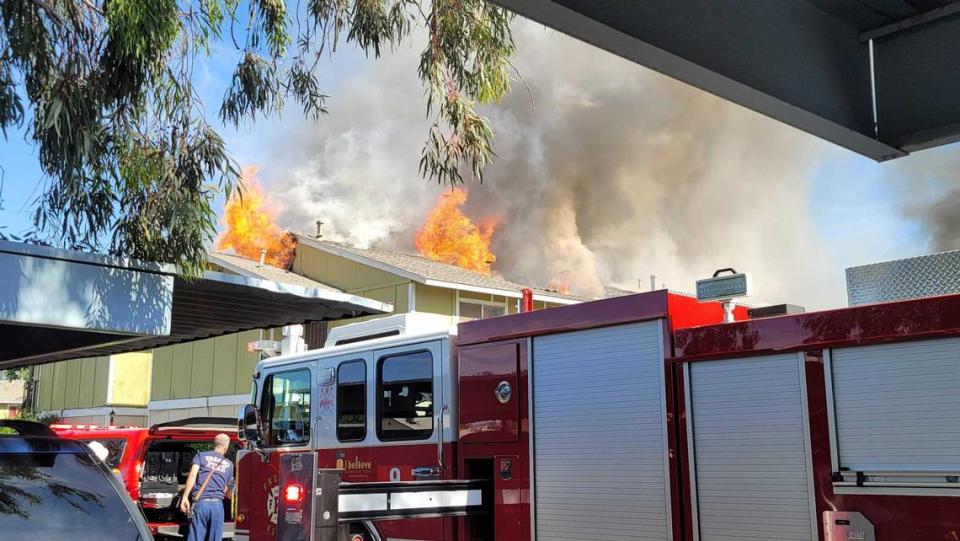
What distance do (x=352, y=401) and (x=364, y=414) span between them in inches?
9.4

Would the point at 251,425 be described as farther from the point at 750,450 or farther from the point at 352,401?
the point at 750,450

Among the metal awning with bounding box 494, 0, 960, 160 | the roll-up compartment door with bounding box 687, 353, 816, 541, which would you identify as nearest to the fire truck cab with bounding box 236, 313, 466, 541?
the roll-up compartment door with bounding box 687, 353, 816, 541

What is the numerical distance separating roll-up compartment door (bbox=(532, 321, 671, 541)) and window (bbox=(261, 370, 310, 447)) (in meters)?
3.01

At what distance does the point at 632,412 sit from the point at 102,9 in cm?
566

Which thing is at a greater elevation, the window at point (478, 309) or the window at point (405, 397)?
the window at point (478, 309)

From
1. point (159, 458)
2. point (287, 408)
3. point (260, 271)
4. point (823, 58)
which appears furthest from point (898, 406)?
point (260, 271)

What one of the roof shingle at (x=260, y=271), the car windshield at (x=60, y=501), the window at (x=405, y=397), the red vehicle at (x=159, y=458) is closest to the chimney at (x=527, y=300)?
the window at (x=405, y=397)

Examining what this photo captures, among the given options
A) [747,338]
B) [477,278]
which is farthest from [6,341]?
[477,278]

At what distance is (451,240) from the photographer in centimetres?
3070

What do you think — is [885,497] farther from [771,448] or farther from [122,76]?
[122,76]

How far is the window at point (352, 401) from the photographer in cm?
789

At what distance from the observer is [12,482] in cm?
381

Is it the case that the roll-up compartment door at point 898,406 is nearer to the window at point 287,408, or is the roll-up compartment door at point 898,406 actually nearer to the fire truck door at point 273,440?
the fire truck door at point 273,440

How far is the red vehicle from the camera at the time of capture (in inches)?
435
